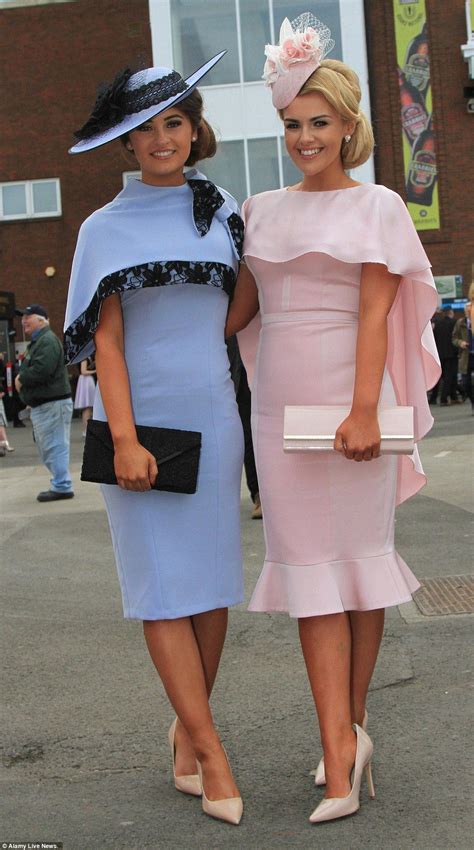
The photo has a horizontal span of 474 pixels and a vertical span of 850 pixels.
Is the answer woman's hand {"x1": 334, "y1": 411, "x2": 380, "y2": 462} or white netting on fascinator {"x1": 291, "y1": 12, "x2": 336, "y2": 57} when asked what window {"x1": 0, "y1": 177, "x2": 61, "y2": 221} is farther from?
woman's hand {"x1": 334, "y1": 411, "x2": 380, "y2": 462}

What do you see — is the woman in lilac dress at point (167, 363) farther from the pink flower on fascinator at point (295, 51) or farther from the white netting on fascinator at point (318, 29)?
the white netting on fascinator at point (318, 29)

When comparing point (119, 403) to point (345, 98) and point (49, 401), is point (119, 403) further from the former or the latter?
point (49, 401)

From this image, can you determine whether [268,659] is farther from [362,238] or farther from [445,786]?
[362,238]

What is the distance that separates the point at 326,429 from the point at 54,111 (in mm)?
32822

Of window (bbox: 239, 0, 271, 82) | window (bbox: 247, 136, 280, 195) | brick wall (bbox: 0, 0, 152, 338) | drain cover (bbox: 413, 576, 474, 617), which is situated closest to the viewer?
drain cover (bbox: 413, 576, 474, 617)

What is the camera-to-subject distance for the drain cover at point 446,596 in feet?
18.8

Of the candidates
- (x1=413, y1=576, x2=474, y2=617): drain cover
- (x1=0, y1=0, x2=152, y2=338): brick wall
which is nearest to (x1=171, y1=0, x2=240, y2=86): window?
(x1=0, y1=0, x2=152, y2=338): brick wall

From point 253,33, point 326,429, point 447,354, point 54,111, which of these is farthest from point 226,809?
point 54,111

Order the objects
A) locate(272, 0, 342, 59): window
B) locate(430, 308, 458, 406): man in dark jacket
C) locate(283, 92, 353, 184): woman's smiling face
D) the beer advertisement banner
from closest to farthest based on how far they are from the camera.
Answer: locate(283, 92, 353, 184): woman's smiling face
locate(430, 308, 458, 406): man in dark jacket
locate(272, 0, 342, 59): window
the beer advertisement banner

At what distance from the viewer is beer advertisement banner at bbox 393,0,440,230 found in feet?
106

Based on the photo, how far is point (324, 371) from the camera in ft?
11.1

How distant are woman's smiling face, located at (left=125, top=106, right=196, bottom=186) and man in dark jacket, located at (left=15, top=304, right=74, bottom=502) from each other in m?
8.18

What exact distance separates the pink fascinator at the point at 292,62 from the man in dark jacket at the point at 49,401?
8.33m

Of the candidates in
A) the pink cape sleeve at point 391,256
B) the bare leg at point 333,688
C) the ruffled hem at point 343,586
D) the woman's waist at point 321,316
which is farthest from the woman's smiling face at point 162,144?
the bare leg at point 333,688
